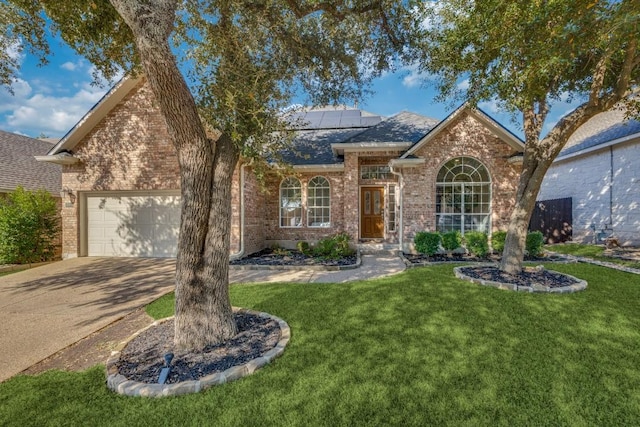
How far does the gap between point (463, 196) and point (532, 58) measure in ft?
19.7

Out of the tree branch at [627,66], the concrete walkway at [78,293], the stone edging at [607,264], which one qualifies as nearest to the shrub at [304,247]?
the concrete walkway at [78,293]

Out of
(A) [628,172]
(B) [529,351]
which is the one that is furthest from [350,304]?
(A) [628,172]

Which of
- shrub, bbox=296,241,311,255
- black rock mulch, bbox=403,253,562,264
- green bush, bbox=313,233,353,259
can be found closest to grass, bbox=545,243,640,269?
black rock mulch, bbox=403,253,562,264

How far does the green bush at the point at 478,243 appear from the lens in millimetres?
8797

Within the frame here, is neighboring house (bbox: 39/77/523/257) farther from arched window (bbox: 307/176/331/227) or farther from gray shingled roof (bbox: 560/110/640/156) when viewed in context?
gray shingled roof (bbox: 560/110/640/156)

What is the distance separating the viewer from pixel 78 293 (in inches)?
243

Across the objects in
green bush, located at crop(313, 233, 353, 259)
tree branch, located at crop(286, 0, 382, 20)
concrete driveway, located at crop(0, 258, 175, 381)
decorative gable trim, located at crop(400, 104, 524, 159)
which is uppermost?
tree branch, located at crop(286, 0, 382, 20)

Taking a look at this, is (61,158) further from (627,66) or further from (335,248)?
(627,66)

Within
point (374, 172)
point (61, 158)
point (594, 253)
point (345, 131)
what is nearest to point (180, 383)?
point (374, 172)

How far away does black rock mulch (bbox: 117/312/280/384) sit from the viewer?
304cm

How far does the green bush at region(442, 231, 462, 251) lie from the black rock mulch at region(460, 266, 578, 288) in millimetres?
1899

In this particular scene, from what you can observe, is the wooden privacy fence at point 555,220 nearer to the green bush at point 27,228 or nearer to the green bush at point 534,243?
the green bush at point 534,243

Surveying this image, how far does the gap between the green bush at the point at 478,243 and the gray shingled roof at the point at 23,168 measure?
1675 cm

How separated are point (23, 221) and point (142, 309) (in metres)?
7.09
